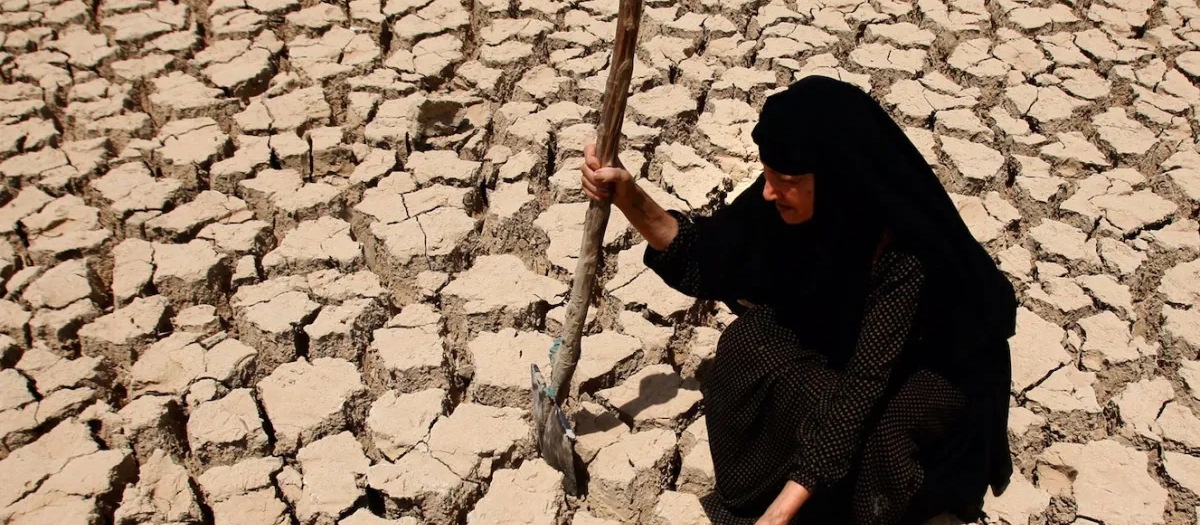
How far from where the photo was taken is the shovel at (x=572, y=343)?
2.05 metres

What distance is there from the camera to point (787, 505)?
1.99 meters

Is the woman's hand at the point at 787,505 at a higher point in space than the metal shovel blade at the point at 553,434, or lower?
higher

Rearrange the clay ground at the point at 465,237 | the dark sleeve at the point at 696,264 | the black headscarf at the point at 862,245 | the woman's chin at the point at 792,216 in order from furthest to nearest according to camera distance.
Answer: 1. the clay ground at the point at 465,237
2. the dark sleeve at the point at 696,264
3. the woman's chin at the point at 792,216
4. the black headscarf at the point at 862,245

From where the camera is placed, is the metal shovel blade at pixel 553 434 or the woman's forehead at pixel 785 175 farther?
the metal shovel blade at pixel 553 434

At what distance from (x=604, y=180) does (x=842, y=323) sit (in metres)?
0.57

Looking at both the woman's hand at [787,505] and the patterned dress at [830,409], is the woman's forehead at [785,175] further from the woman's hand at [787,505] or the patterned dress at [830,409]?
the woman's hand at [787,505]

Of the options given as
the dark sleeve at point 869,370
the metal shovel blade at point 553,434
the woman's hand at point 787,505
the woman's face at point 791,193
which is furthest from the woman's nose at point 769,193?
the metal shovel blade at point 553,434

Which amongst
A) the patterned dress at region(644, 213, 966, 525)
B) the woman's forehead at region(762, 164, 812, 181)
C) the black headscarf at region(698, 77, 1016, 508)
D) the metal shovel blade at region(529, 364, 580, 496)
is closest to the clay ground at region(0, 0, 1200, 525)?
the metal shovel blade at region(529, 364, 580, 496)

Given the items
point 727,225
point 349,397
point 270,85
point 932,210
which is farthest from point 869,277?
point 270,85

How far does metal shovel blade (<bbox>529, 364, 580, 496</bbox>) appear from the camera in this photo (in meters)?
2.31

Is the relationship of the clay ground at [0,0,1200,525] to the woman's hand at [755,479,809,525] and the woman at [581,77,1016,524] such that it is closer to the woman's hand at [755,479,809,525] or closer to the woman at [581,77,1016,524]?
the woman at [581,77,1016,524]

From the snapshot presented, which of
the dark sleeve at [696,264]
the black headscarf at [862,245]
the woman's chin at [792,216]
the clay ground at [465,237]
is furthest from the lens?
the clay ground at [465,237]

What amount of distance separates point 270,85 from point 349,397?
167cm

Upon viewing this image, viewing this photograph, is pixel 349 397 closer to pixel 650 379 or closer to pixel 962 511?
pixel 650 379
